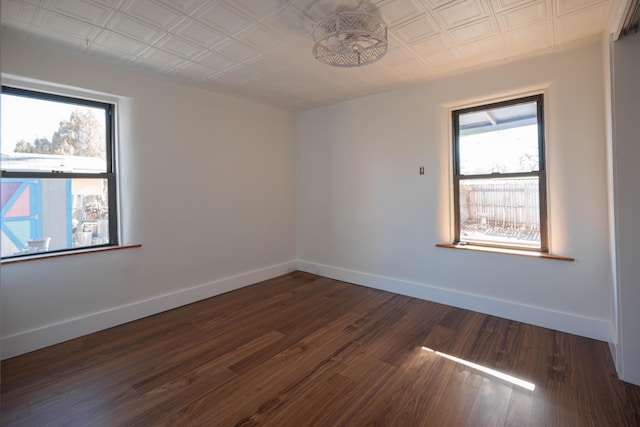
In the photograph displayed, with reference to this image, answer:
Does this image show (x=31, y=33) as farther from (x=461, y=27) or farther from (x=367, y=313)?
(x=367, y=313)

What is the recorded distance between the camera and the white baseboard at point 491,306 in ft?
8.55

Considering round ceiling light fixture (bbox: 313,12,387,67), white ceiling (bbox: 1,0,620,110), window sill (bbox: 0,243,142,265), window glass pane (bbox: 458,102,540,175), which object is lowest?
window sill (bbox: 0,243,142,265)

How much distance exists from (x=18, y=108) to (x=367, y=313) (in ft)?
12.5

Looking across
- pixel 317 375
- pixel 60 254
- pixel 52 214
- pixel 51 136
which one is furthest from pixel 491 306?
pixel 51 136

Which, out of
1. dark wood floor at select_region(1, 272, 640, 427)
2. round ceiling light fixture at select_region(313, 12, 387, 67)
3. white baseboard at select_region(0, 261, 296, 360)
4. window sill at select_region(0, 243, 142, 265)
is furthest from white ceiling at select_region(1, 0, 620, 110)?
dark wood floor at select_region(1, 272, 640, 427)

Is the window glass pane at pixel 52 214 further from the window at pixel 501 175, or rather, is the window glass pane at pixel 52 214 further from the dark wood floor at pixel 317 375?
the window at pixel 501 175

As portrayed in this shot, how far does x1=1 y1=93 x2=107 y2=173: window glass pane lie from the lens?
98.6 inches

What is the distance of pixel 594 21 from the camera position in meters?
2.22

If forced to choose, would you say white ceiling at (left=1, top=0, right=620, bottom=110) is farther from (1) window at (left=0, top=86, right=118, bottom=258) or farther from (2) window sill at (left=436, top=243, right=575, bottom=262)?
(2) window sill at (left=436, top=243, right=575, bottom=262)

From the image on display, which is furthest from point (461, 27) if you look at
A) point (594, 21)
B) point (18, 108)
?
point (18, 108)

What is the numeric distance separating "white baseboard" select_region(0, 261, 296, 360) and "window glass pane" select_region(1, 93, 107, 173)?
143cm

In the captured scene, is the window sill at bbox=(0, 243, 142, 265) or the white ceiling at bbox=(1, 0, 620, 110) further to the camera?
the window sill at bbox=(0, 243, 142, 265)

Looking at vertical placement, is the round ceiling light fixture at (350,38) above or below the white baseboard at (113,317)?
above

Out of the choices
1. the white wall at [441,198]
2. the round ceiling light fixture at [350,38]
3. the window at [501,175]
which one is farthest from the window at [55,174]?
the window at [501,175]
